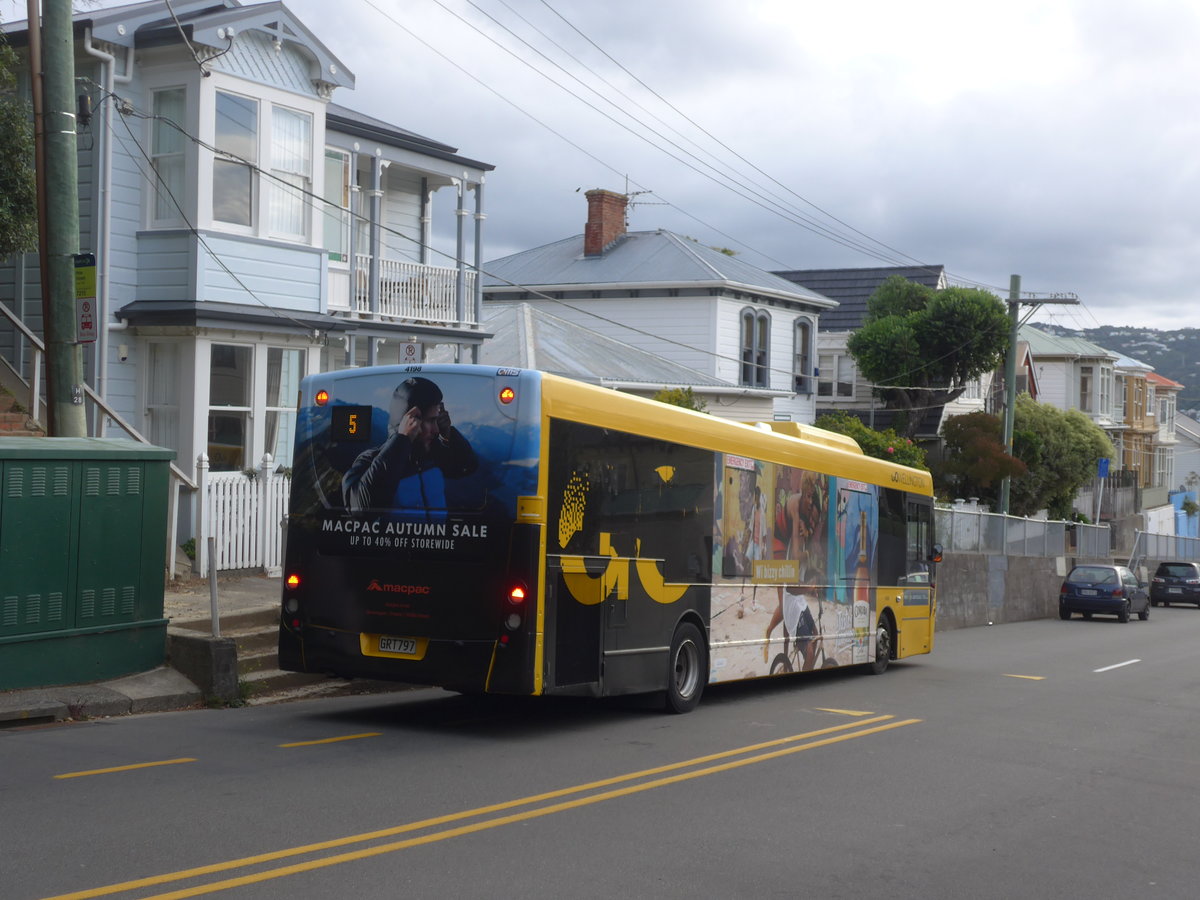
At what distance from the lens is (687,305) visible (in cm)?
3797

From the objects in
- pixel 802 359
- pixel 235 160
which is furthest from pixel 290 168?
pixel 802 359

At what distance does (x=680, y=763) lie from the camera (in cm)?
1018

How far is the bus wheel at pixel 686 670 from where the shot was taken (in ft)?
42.0

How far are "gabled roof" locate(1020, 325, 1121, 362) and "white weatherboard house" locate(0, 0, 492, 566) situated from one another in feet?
170

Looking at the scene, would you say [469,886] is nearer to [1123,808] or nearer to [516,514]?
[516,514]

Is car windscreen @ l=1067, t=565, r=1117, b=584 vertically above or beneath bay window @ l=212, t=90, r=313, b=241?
beneath

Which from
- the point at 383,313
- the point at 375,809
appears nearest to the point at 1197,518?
the point at 383,313

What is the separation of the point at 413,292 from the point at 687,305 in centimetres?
1598

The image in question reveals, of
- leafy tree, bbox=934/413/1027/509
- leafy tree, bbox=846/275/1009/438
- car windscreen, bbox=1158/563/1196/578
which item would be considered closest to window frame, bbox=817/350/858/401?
leafy tree, bbox=846/275/1009/438

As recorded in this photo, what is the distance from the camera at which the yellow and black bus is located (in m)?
10.6

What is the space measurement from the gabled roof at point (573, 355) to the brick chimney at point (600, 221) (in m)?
4.86

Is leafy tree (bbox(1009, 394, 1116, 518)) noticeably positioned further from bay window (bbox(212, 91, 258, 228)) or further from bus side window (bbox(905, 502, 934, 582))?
bay window (bbox(212, 91, 258, 228))

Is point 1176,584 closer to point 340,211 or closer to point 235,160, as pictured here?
point 340,211

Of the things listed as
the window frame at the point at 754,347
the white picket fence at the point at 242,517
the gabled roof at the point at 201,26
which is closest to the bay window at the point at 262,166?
the gabled roof at the point at 201,26
